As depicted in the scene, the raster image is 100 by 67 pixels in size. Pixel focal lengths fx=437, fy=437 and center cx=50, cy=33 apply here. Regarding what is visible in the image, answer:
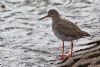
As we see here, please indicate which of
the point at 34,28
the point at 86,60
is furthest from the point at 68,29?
the point at 34,28

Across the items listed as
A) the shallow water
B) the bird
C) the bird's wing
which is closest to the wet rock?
the bird

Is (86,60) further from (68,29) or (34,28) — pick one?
(34,28)

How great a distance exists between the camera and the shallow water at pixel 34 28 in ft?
41.4

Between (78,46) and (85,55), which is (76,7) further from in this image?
(85,55)

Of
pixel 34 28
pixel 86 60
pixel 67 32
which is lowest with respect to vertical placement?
pixel 34 28

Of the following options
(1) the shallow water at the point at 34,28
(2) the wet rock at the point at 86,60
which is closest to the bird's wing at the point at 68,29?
(2) the wet rock at the point at 86,60

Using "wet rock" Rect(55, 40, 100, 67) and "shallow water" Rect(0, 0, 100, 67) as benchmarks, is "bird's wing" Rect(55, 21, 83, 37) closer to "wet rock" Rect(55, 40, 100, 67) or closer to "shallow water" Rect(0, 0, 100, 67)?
"wet rock" Rect(55, 40, 100, 67)

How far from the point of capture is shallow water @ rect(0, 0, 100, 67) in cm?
1263

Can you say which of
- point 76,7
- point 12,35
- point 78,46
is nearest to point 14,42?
point 12,35

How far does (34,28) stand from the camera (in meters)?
15.5

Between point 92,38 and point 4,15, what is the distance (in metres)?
4.45

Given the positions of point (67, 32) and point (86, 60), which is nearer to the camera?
point (86, 60)

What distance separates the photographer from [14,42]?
1396 cm

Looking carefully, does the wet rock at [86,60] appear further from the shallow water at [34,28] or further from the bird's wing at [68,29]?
the shallow water at [34,28]
